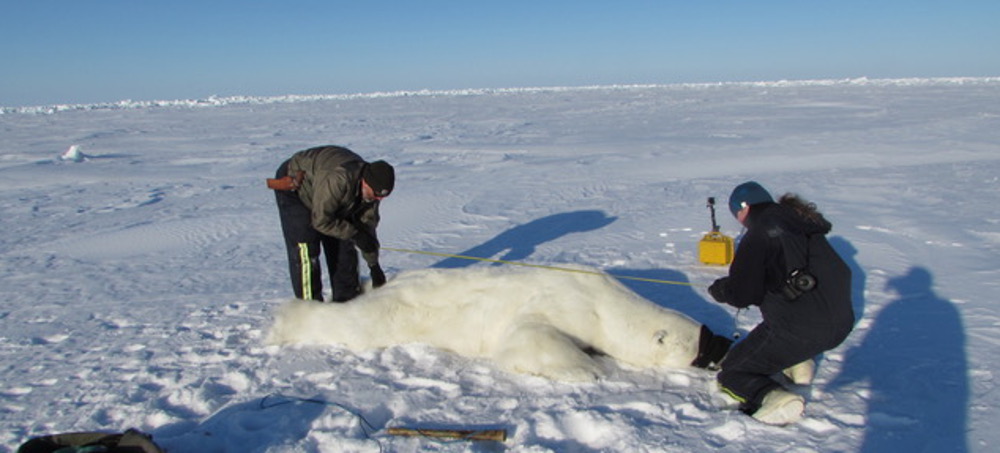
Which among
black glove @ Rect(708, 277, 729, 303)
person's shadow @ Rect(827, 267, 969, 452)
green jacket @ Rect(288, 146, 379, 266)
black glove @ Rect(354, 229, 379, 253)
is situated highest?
green jacket @ Rect(288, 146, 379, 266)

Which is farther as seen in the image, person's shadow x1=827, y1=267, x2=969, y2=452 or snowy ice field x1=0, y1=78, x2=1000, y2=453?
snowy ice field x1=0, y1=78, x2=1000, y2=453

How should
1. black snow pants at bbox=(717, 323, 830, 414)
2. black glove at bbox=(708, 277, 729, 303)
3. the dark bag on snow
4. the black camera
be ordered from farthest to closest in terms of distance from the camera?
black glove at bbox=(708, 277, 729, 303)
black snow pants at bbox=(717, 323, 830, 414)
the black camera
the dark bag on snow

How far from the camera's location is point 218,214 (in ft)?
29.4

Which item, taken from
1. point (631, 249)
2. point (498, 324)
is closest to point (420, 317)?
point (498, 324)

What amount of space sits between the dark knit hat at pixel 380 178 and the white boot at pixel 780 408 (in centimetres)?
260

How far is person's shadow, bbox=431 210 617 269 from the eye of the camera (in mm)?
6512

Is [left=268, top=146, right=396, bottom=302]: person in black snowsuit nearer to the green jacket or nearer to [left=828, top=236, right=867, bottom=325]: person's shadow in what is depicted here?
the green jacket

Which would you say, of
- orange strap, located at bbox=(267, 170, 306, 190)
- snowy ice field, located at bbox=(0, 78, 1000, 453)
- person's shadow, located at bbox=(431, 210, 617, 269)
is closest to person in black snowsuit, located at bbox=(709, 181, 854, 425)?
snowy ice field, located at bbox=(0, 78, 1000, 453)

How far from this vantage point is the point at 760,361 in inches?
126

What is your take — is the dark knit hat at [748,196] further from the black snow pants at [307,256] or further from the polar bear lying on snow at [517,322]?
the black snow pants at [307,256]

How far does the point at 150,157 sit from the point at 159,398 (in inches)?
623

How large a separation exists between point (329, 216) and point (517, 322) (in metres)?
1.53

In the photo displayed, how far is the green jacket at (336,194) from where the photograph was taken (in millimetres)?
4375

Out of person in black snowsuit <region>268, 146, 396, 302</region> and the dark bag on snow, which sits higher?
person in black snowsuit <region>268, 146, 396, 302</region>
